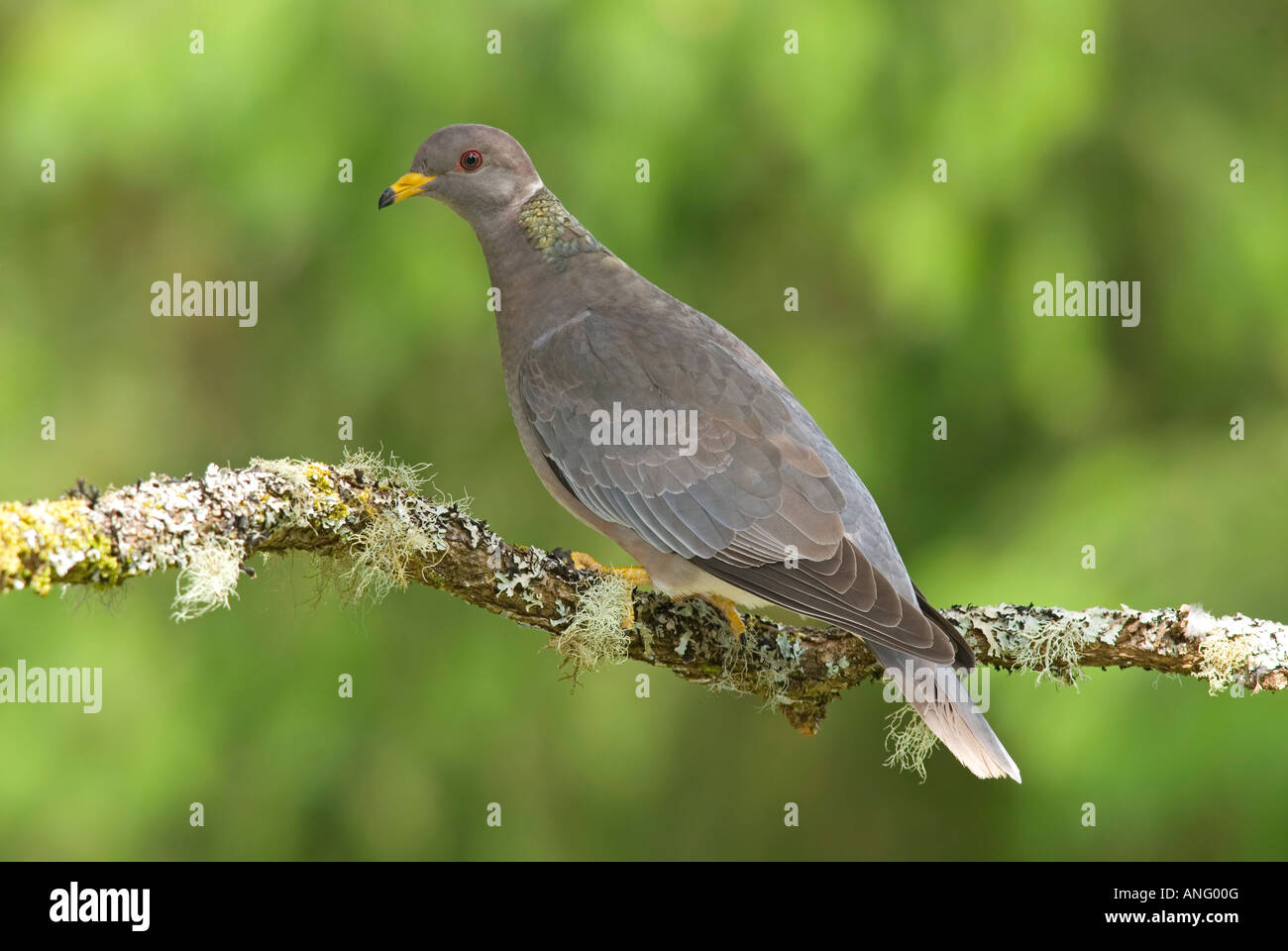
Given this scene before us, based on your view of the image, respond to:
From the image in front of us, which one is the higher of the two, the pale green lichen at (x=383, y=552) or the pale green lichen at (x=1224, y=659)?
the pale green lichen at (x=383, y=552)

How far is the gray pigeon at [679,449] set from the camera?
3758 millimetres

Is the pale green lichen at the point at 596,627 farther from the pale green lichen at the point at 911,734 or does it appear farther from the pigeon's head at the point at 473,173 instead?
the pigeon's head at the point at 473,173

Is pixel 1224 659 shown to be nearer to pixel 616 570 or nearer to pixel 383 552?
pixel 616 570

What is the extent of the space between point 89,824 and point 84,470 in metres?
1.72

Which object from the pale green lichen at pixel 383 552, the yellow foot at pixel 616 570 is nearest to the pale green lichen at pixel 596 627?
the yellow foot at pixel 616 570

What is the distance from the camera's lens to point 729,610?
13.3ft

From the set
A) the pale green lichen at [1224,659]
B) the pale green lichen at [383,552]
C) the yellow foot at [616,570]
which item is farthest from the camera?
the yellow foot at [616,570]

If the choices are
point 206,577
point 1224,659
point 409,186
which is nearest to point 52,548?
point 206,577

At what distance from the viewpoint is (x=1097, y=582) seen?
5422 mm

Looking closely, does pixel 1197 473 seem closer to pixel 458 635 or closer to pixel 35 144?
pixel 458 635

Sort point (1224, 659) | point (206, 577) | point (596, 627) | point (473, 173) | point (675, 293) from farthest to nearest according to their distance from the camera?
point (675, 293) → point (473, 173) → point (596, 627) → point (1224, 659) → point (206, 577)

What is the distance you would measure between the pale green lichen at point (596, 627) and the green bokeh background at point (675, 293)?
7.41 ft

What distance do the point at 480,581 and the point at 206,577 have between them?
0.84 meters

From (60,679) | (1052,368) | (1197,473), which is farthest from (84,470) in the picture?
(1197,473)
